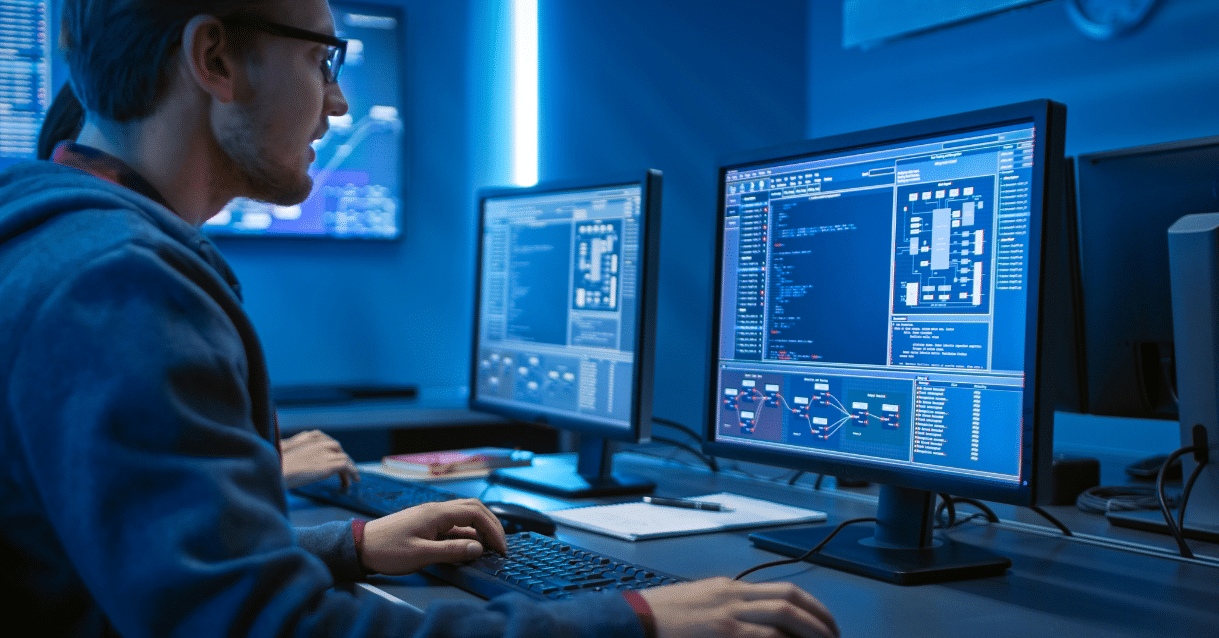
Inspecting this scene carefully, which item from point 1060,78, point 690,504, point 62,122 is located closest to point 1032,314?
point 690,504

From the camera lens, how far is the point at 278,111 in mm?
928

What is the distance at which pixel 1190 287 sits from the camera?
1.29 metres

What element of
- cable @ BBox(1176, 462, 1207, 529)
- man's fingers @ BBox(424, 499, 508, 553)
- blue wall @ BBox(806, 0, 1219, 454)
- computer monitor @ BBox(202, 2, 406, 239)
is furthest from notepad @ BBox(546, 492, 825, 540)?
computer monitor @ BBox(202, 2, 406, 239)

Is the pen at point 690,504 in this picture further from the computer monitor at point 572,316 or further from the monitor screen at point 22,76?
the monitor screen at point 22,76

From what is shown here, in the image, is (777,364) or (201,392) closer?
(201,392)

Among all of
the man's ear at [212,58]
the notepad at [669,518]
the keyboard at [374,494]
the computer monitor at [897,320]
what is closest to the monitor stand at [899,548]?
the computer monitor at [897,320]

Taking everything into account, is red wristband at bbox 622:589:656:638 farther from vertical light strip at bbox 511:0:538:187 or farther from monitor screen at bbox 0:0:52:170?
vertical light strip at bbox 511:0:538:187

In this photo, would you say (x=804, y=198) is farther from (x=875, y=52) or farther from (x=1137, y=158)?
(x=875, y=52)

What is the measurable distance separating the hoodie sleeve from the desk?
14.3 inches

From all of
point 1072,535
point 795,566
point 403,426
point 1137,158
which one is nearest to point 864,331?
point 795,566

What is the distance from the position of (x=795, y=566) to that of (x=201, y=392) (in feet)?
2.43

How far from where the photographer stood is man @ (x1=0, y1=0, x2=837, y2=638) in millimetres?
613

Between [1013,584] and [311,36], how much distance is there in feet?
3.09

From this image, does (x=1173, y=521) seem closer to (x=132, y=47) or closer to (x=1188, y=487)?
(x=1188, y=487)
